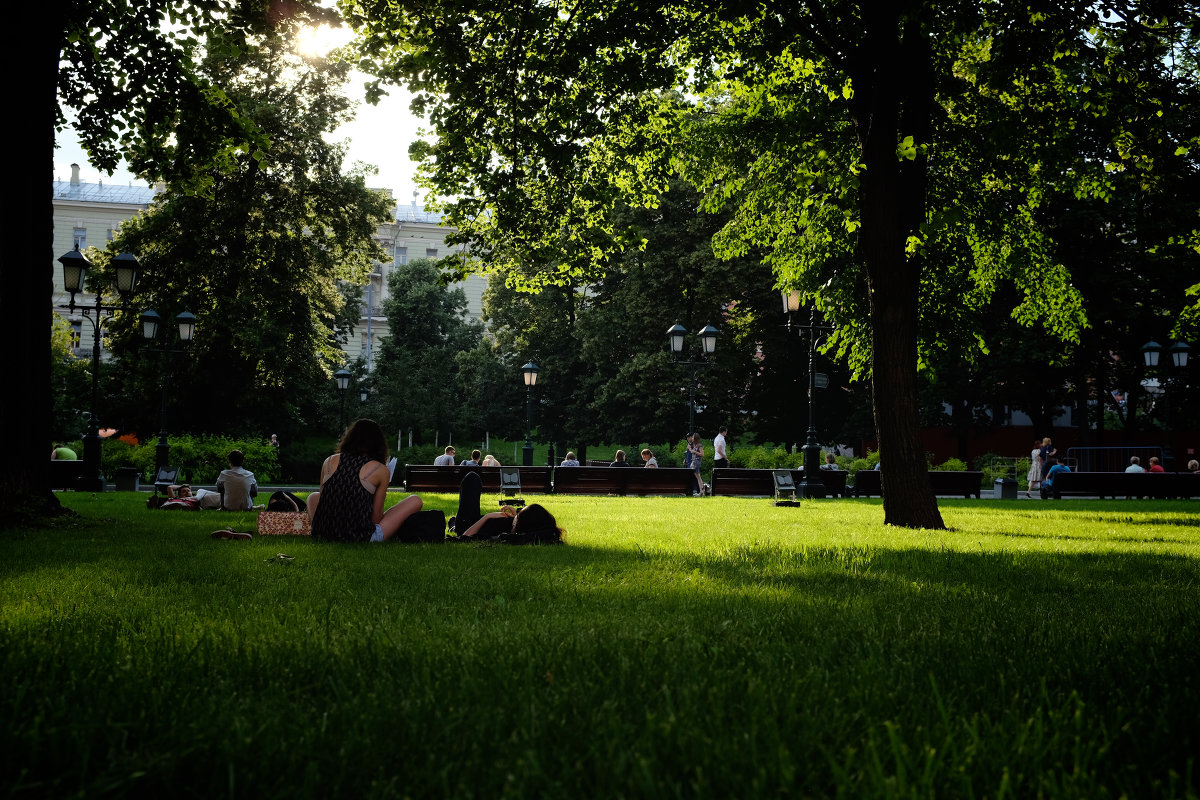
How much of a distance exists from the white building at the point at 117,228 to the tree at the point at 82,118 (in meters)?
48.2

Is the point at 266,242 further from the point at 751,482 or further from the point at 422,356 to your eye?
the point at 422,356

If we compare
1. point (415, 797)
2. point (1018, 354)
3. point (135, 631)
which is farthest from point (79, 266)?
point (1018, 354)

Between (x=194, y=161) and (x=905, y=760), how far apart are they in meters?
14.7

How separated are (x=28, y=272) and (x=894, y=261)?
1105cm

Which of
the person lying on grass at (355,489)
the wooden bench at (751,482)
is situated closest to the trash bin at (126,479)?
the wooden bench at (751,482)

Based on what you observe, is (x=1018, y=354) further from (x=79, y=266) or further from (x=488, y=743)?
(x=488, y=743)

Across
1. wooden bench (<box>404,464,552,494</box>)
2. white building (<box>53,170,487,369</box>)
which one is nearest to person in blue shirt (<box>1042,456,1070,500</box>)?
wooden bench (<box>404,464,552,494</box>)

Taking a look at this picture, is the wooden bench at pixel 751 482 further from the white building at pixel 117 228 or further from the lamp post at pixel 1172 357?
the white building at pixel 117 228

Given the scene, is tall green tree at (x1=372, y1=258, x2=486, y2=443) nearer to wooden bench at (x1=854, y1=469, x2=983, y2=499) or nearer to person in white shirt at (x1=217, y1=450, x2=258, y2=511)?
wooden bench at (x1=854, y1=469, x2=983, y2=499)

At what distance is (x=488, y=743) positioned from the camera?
2.24 metres

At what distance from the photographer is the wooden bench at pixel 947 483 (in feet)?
79.7

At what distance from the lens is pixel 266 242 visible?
105ft

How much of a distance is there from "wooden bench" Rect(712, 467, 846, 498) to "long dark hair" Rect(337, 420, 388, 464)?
17.0 metres

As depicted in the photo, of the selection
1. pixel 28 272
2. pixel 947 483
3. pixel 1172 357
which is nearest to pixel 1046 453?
pixel 1172 357
